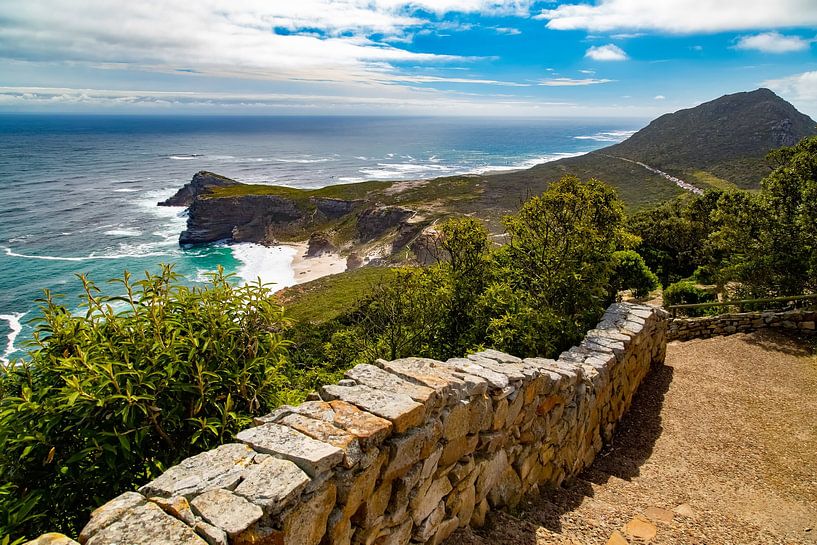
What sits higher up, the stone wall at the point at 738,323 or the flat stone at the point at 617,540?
the stone wall at the point at 738,323

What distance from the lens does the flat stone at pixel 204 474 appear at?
3639 mm

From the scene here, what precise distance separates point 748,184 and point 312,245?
2669 inches

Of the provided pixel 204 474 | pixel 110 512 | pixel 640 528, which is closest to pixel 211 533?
pixel 204 474

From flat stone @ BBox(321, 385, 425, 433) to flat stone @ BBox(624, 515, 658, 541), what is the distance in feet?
12.6

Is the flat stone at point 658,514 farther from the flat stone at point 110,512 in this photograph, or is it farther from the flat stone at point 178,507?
the flat stone at point 110,512

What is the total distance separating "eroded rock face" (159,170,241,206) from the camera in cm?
9611

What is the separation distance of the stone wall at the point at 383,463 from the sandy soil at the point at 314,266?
178 feet

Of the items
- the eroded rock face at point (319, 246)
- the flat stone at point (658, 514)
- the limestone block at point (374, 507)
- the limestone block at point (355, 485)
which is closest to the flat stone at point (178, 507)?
the limestone block at point (355, 485)

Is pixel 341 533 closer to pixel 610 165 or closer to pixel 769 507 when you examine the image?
pixel 769 507

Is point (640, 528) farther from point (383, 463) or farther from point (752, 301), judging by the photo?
point (752, 301)

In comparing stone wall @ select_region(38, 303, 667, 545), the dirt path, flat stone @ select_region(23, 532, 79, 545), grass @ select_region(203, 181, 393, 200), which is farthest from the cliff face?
flat stone @ select_region(23, 532, 79, 545)

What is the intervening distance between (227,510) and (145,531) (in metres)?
0.53

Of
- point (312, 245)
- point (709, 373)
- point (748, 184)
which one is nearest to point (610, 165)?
point (748, 184)

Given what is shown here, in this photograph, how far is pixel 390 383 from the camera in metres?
5.51
